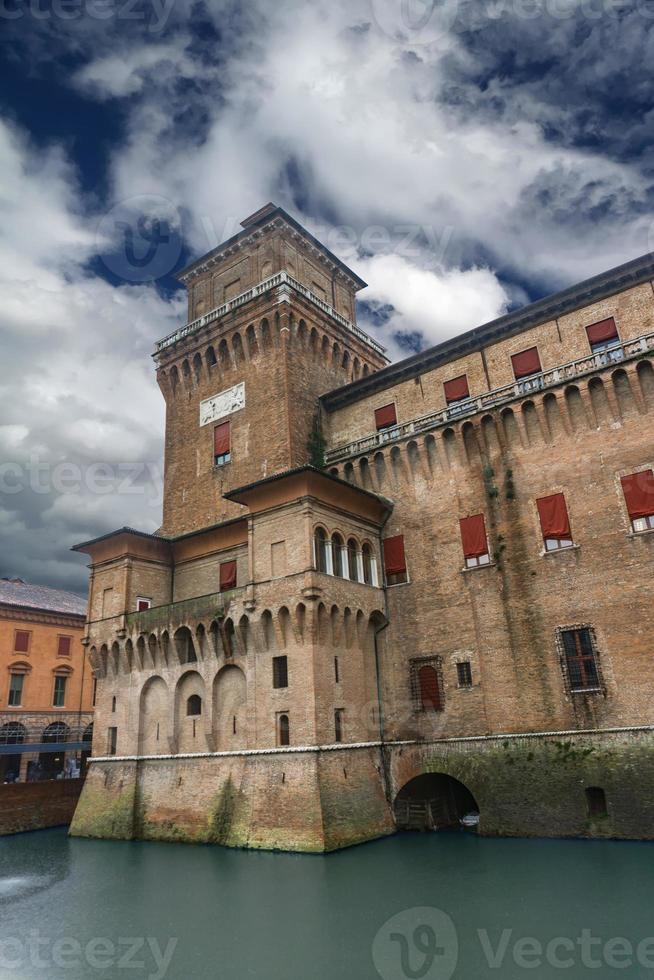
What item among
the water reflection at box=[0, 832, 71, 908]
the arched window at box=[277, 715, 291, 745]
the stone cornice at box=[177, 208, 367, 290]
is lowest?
the water reflection at box=[0, 832, 71, 908]

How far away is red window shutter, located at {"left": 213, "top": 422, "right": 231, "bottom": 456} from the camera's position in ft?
115

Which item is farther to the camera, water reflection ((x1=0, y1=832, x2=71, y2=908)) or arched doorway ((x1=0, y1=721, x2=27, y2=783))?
arched doorway ((x1=0, y1=721, x2=27, y2=783))

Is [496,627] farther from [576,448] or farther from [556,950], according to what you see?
[556,950]

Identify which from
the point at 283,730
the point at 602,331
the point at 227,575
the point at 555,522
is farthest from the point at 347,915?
the point at 602,331

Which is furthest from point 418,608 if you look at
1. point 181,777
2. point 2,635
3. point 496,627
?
point 2,635

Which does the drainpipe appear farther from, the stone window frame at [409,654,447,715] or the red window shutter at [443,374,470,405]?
the red window shutter at [443,374,470,405]

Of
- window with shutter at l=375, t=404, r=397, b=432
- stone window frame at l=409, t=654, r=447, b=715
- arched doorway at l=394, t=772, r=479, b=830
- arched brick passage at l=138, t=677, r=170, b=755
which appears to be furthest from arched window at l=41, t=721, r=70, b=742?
window with shutter at l=375, t=404, r=397, b=432

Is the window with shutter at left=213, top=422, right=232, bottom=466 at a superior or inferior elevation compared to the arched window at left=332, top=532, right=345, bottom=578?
superior

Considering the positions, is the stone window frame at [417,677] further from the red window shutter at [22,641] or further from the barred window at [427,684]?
the red window shutter at [22,641]

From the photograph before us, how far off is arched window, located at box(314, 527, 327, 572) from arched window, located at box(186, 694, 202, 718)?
8380mm

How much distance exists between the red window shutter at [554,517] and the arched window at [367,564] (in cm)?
754

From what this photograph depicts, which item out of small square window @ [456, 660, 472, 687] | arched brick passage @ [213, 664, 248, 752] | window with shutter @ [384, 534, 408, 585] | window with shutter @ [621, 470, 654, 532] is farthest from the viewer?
window with shutter @ [384, 534, 408, 585]

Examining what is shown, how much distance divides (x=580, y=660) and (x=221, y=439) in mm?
20834

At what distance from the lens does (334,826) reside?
2275cm
